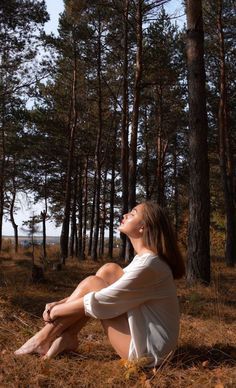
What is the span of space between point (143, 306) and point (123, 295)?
198 millimetres

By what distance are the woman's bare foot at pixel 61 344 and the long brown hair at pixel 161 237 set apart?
0.99 m

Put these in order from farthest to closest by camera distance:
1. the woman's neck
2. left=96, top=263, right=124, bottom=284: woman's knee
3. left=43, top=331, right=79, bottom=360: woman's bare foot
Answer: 1. left=96, top=263, right=124, bottom=284: woman's knee
2. left=43, top=331, right=79, bottom=360: woman's bare foot
3. the woman's neck

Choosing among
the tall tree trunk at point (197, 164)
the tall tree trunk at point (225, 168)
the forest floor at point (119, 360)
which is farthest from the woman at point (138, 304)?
the tall tree trunk at point (225, 168)

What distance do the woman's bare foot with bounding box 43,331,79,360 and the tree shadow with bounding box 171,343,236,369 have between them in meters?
0.81

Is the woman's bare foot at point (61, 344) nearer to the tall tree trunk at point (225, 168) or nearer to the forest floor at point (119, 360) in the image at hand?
the forest floor at point (119, 360)

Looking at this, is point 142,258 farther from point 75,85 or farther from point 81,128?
point 81,128

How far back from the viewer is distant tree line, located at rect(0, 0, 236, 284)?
330 inches

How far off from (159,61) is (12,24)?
5.91 m

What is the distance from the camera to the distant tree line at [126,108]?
8.38 meters

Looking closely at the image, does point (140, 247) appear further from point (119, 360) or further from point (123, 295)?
point (119, 360)

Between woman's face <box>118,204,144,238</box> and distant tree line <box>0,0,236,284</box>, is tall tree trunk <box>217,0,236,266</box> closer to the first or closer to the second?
distant tree line <box>0,0,236,284</box>

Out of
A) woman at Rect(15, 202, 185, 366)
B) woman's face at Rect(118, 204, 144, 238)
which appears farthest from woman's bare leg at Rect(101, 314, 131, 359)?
woman's face at Rect(118, 204, 144, 238)

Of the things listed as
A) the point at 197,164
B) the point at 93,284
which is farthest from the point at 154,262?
the point at 197,164

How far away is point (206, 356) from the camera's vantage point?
381 cm
